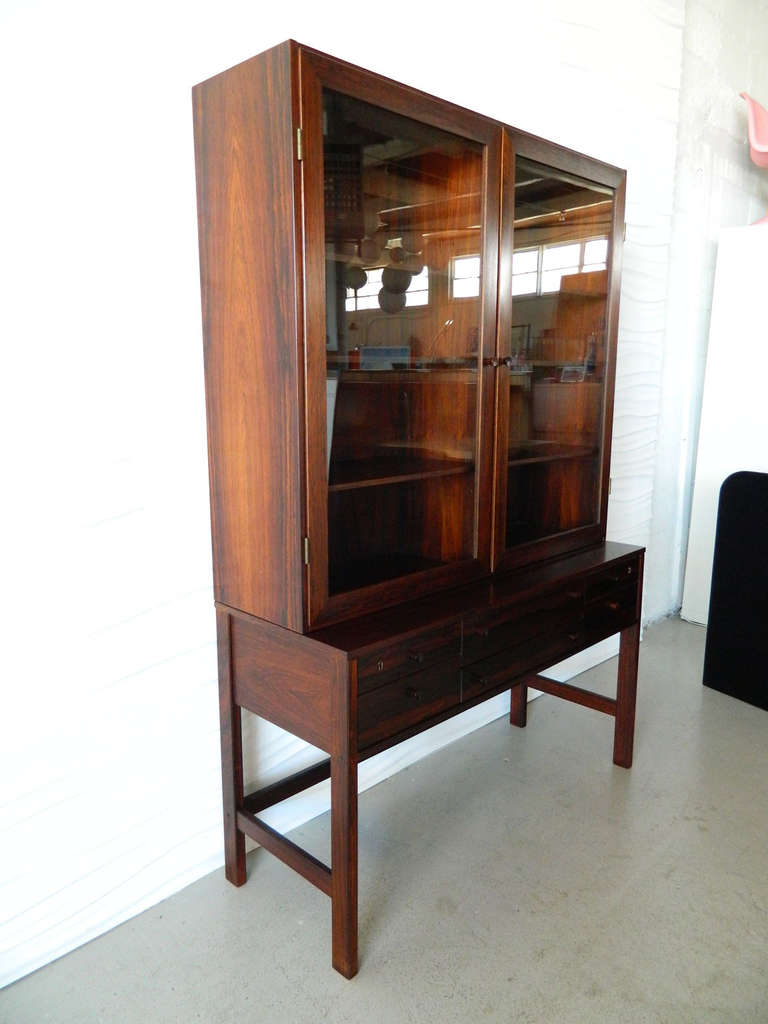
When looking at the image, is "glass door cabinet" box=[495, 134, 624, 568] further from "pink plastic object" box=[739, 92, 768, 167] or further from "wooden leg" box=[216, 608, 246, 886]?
"pink plastic object" box=[739, 92, 768, 167]

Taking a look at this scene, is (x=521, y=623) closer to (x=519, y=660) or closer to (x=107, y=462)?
(x=519, y=660)

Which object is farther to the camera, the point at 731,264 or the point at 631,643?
the point at 731,264

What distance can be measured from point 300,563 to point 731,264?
305 centimetres

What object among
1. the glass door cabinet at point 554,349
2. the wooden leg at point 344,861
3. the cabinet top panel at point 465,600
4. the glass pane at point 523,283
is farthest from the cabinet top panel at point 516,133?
the wooden leg at point 344,861

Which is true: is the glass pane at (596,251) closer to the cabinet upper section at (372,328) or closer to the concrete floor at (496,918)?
the cabinet upper section at (372,328)

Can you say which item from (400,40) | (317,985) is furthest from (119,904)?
(400,40)

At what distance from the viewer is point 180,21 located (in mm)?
1626

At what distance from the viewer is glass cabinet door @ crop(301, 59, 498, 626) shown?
1.58 meters

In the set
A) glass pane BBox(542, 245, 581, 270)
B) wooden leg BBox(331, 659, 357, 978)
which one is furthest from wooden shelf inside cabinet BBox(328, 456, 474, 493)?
glass pane BBox(542, 245, 581, 270)

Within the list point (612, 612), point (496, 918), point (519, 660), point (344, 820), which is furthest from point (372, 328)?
point (496, 918)

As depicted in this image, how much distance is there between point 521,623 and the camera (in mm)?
1987

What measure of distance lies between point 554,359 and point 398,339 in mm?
662

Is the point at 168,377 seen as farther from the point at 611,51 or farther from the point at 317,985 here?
the point at 611,51

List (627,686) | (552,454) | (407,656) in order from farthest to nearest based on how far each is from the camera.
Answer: (627,686), (552,454), (407,656)
